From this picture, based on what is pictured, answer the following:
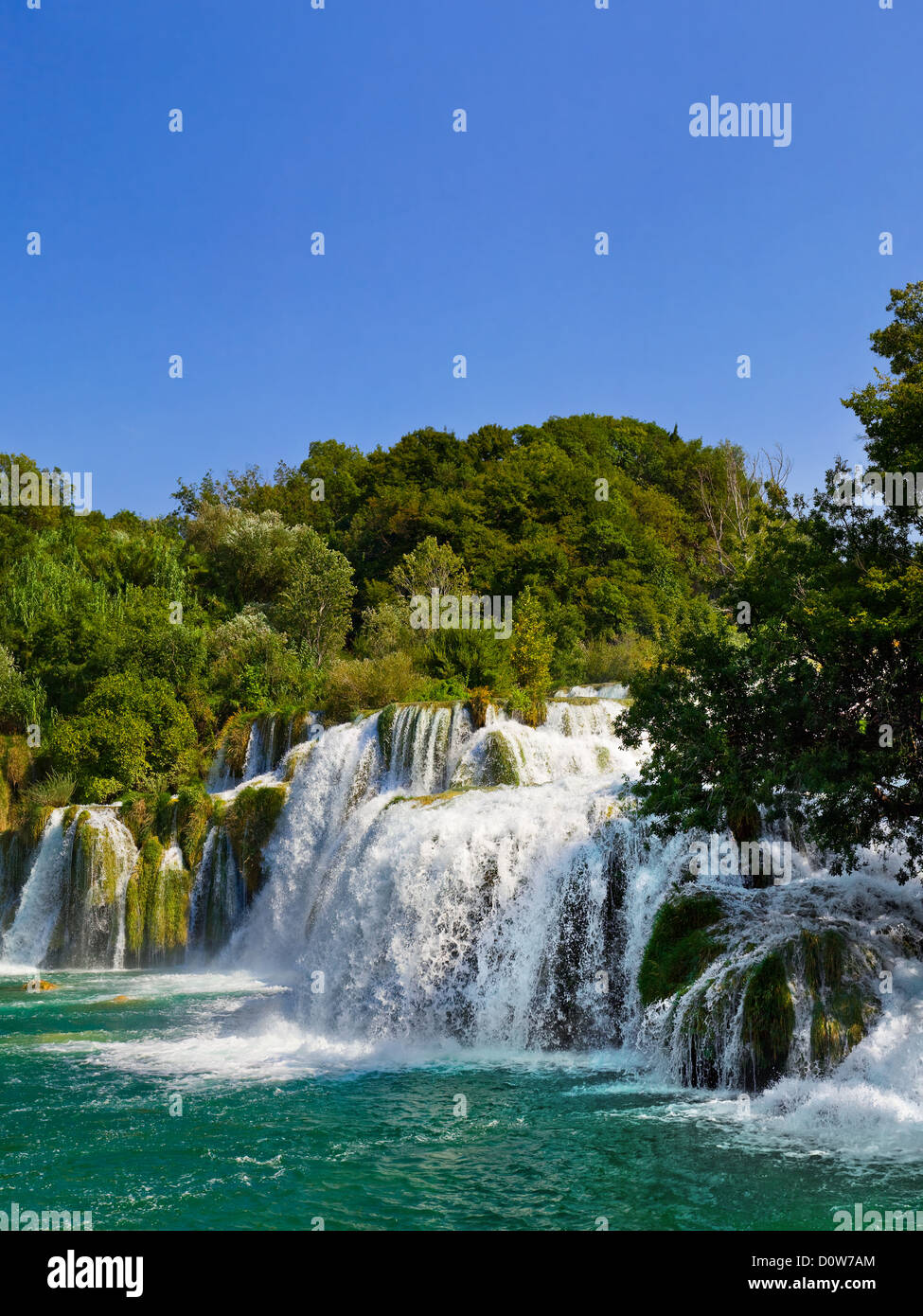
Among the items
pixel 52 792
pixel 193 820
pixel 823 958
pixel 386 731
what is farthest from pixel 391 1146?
pixel 52 792

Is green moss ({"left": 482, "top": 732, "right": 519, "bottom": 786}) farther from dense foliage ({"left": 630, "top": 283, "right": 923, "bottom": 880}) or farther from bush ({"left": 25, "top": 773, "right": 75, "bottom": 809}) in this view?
bush ({"left": 25, "top": 773, "right": 75, "bottom": 809})

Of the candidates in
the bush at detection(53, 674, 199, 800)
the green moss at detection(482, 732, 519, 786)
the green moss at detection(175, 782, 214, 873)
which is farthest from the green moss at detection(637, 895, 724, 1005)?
the bush at detection(53, 674, 199, 800)

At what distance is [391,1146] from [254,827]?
45.6 feet

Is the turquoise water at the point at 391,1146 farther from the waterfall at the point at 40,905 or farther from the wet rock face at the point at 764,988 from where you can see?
the waterfall at the point at 40,905

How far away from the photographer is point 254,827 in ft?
79.8

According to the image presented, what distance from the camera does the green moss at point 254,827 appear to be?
79.2 feet

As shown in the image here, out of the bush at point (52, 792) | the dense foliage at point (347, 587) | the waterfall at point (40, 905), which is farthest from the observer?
the dense foliage at point (347, 587)

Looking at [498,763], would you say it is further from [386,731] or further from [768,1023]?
[768,1023]

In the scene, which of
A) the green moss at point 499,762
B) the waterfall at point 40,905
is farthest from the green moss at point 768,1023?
the waterfall at point 40,905

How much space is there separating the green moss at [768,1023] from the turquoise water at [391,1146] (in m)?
0.53

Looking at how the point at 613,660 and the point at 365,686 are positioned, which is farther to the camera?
the point at 613,660

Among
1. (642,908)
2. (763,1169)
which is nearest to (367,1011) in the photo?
(642,908)

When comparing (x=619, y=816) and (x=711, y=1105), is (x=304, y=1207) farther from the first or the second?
(x=619, y=816)
